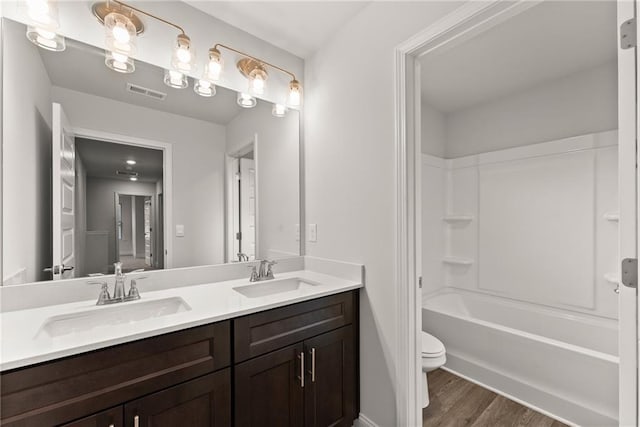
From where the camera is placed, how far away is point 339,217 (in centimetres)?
180

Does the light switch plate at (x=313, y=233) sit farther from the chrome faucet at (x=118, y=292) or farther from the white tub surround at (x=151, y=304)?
the chrome faucet at (x=118, y=292)

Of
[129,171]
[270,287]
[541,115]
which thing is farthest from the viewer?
[541,115]

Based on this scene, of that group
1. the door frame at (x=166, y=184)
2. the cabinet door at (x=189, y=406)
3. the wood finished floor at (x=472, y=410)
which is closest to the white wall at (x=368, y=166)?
the wood finished floor at (x=472, y=410)

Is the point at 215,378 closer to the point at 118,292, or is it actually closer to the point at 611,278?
the point at 118,292

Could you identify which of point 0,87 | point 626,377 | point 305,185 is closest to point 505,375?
point 626,377

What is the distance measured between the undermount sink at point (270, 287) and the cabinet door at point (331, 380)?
353mm

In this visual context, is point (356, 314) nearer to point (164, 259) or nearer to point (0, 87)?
point (164, 259)

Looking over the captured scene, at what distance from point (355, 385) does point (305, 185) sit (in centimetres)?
134

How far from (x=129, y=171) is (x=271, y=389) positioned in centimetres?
132

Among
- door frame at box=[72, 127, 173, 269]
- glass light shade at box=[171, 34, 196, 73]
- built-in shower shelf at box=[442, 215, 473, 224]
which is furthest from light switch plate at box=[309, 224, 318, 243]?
built-in shower shelf at box=[442, 215, 473, 224]

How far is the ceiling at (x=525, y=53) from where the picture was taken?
167 centimetres

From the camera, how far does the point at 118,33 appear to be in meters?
1.35

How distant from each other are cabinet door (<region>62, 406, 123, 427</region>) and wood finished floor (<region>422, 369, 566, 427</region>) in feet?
5.57

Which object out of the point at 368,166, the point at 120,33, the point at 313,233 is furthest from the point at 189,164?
the point at 368,166
